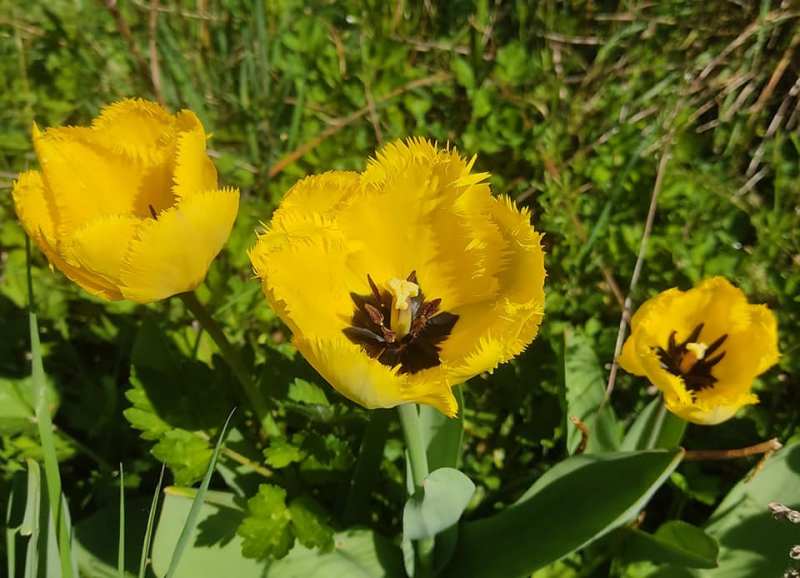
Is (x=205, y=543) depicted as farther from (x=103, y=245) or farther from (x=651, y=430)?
(x=651, y=430)

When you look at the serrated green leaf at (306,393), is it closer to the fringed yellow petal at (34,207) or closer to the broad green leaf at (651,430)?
the fringed yellow petal at (34,207)

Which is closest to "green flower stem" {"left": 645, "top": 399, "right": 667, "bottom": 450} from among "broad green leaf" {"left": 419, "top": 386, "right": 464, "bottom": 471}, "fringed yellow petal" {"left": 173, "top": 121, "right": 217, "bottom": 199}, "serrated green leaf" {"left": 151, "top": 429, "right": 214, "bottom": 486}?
"broad green leaf" {"left": 419, "top": 386, "right": 464, "bottom": 471}

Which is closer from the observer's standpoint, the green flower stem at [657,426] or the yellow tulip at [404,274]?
the yellow tulip at [404,274]

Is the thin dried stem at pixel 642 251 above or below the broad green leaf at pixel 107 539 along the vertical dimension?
above

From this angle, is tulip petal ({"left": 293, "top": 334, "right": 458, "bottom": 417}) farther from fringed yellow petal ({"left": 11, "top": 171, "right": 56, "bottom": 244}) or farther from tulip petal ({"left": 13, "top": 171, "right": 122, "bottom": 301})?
fringed yellow petal ({"left": 11, "top": 171, "right": 56, "bottom": 244})

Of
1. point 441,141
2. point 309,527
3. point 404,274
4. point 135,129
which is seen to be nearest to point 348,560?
point 309,527

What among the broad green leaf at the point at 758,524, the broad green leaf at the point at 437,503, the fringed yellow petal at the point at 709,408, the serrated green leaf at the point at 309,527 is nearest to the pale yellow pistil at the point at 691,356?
the fringed yellow petal at the point at 709,408
